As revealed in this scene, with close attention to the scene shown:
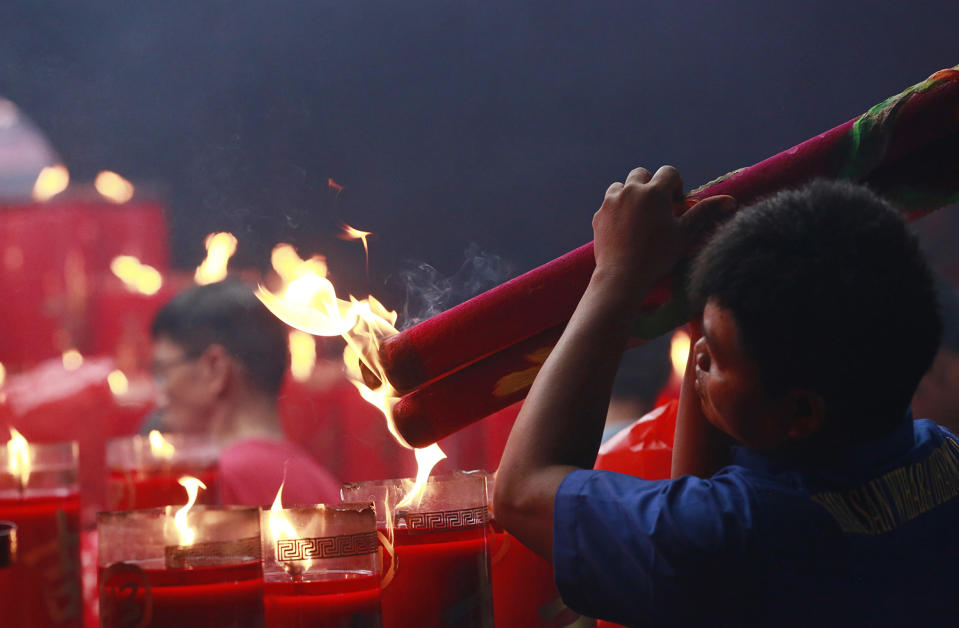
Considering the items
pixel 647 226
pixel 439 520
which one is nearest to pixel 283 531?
pixel 439 520

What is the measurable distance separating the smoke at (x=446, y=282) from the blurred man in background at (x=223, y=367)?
11.9 inches

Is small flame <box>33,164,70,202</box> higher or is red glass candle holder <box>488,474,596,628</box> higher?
small flame <box>33,164,70,202</box>

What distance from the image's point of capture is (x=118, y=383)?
175 cm

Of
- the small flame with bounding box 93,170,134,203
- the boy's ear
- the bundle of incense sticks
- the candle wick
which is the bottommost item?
the candle wick

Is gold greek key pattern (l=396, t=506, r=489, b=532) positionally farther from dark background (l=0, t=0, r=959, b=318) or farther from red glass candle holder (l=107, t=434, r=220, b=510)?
dark background (l=0, t=0, r=959, b=318)

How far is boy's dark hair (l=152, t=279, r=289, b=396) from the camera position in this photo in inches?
66.1

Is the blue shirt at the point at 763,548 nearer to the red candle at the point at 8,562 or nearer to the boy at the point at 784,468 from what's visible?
the boy at the point at 784,468

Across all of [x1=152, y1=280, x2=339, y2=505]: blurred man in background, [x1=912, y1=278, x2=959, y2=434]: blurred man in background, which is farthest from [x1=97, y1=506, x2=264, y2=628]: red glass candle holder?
[x1=912, y1=278, x2=959, y2=434]: blurred man in background

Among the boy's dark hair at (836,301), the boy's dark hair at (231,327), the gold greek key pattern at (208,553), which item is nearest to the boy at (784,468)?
the boy's dark hair at (836,301)

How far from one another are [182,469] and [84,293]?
2.85 ft

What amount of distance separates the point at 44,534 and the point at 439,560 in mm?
351

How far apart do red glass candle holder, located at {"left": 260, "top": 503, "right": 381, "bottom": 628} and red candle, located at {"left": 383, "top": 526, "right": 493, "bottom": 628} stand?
3.8 inches

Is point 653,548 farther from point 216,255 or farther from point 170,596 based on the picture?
point 216,255

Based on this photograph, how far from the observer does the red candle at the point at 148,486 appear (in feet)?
3.14
